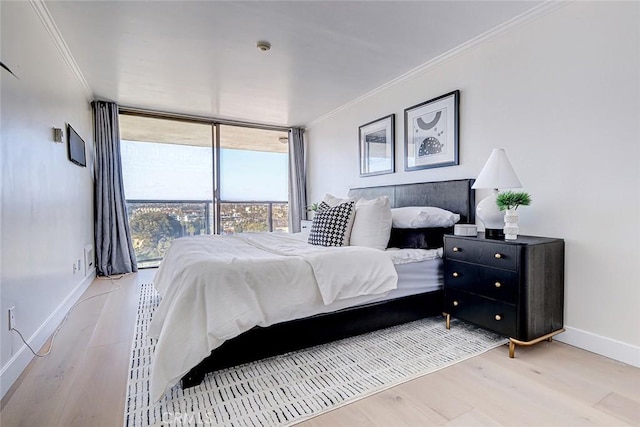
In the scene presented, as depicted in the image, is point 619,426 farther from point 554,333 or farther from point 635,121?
point 635,121

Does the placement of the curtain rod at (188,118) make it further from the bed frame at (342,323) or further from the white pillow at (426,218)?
the white pillow at (426,218)

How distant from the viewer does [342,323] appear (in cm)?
210

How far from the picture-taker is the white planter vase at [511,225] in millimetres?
2105

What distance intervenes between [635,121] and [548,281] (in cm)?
105

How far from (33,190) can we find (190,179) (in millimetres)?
3024

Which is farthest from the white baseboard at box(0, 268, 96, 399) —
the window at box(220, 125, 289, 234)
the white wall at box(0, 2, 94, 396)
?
the window at box(220, 125, 289, 234)

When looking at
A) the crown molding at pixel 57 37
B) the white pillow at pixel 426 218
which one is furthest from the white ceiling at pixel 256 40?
the white pillow at pixel 426 218

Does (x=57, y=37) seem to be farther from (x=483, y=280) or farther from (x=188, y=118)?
(x=483, y=280)

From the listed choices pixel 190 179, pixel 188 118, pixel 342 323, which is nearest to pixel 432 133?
pixel 342 323

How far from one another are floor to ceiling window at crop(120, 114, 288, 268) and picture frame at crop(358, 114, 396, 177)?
2034 millimetres

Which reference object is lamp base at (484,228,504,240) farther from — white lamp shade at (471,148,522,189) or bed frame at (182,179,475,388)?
bed frame at (182,179,475,388)

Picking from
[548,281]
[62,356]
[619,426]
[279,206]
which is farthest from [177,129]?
[619,426]

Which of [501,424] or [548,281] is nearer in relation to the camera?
[501,424]

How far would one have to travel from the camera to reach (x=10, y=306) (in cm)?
168
